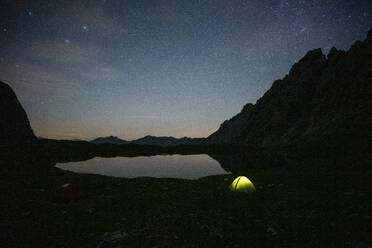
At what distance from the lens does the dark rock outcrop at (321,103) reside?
205ft

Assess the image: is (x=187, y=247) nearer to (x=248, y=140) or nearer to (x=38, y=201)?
(x=38, y=201)

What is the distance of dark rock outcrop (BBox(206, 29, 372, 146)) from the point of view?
62356 mm

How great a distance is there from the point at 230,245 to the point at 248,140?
141 meters

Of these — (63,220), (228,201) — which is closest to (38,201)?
(63,220)

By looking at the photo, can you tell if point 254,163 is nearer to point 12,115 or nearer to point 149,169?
point 149,169

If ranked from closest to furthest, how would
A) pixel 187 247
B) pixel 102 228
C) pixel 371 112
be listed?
pixel 187 247
pixel 102 228
pixel 371 112

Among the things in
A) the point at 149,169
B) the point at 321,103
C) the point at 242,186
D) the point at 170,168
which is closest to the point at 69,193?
the point at 242,186

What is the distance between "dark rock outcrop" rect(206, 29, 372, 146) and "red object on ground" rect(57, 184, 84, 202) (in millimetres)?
59682

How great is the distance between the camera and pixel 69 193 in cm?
1252

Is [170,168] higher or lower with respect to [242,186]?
lower

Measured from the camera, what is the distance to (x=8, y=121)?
105 m

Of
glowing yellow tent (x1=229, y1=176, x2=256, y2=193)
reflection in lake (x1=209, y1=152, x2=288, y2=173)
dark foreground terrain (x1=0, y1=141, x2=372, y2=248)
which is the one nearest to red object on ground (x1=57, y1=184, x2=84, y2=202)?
dark foreground terrain (x1=0, y1=141, x2=372, y2=248)

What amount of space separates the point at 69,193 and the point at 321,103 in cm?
11620

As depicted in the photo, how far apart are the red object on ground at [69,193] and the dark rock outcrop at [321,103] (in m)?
59.7
